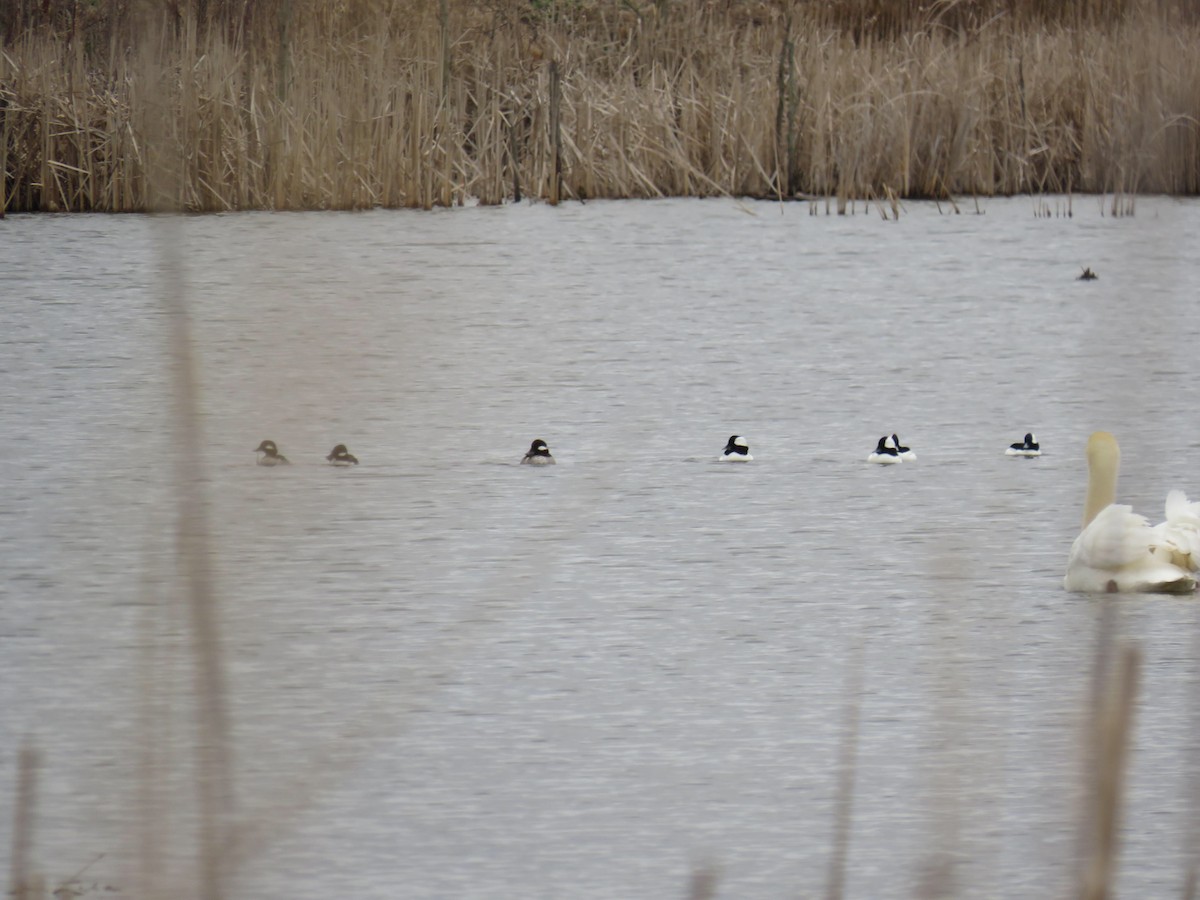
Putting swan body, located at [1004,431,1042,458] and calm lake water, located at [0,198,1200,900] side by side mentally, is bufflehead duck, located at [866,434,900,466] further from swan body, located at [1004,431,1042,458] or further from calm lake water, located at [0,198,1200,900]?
swan body, located at [1004,431,1042,458]

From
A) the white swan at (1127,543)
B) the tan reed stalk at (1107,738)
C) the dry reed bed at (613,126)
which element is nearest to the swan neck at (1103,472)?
the white swan at (1127,543)

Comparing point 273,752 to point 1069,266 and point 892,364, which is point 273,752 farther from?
point 1069,266

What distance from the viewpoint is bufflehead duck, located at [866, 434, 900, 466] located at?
13.2ft

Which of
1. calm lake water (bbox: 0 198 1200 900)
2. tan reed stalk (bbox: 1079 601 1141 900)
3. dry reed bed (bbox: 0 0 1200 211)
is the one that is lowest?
calm lake water (bbox: 0 198 1200 900)

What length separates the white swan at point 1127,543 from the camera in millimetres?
2867

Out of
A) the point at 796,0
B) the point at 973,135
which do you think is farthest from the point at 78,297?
the point at 796,0

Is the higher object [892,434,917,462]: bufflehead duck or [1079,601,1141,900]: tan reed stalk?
[1079,601,1141,900]: tan reed stalk

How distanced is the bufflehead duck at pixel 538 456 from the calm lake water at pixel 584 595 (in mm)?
31

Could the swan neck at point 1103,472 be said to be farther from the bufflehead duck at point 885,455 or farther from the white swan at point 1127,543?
the bufflehead duck at point 885,455

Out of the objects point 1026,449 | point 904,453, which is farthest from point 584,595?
point 1026,449

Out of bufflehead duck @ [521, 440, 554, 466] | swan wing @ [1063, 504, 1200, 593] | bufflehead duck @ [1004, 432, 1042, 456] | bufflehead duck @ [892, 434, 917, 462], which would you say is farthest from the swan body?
swan wing @ [1063, 504, 1200, 593]

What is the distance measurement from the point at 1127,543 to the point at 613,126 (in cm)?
738

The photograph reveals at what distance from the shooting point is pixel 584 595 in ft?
9.90

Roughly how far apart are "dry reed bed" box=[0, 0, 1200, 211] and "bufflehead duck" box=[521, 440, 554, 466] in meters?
4.39
